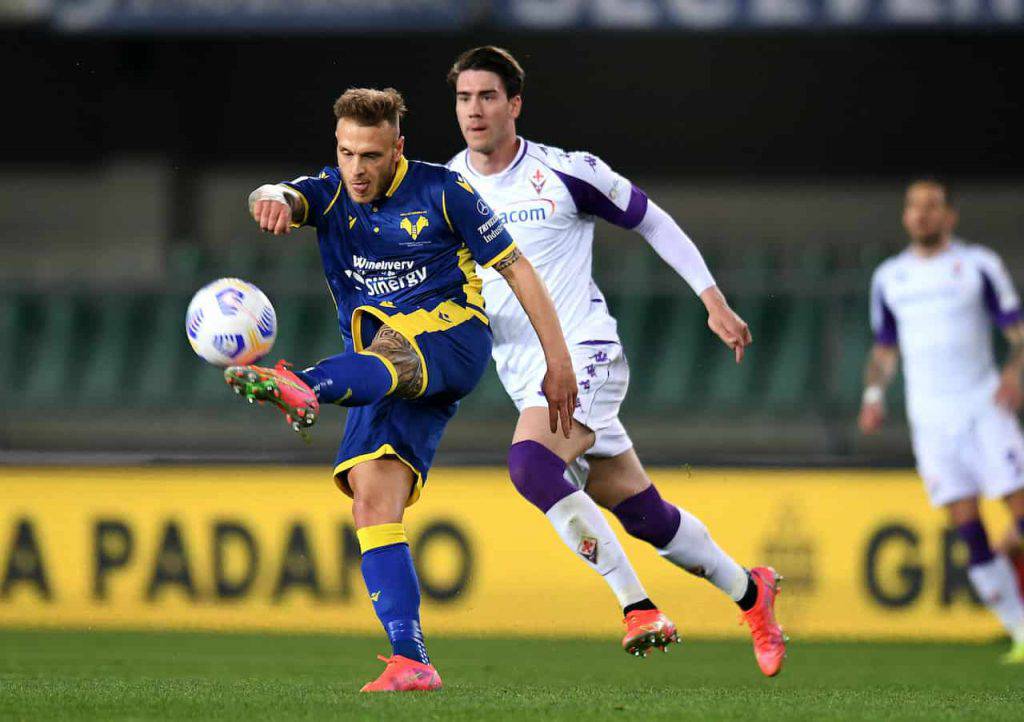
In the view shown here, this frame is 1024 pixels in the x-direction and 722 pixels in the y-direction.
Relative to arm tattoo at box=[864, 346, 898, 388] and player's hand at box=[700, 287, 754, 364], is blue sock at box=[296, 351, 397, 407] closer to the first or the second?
player's hand at box=[700, 287, 754, 364]

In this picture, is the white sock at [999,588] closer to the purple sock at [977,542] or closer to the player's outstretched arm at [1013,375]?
the purple sock at [977,542]

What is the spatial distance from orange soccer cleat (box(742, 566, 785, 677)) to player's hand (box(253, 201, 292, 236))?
2.46 meters

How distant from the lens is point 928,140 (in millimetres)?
13844

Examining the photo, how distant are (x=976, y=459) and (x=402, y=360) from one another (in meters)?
4.45

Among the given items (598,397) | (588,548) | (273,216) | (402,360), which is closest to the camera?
(273,216)

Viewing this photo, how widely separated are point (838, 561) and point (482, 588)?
204 cm

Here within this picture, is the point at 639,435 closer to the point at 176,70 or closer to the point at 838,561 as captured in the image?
the point at 838,561

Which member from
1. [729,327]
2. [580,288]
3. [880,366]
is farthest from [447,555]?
[729,327]

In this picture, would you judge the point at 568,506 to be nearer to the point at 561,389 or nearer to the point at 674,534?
the point at 674,534

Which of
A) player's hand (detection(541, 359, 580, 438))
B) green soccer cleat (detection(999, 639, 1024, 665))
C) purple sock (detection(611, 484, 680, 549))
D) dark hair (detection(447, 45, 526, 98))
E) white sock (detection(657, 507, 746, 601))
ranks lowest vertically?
green soccer cleat (detection(999, 639, 1024, 665))

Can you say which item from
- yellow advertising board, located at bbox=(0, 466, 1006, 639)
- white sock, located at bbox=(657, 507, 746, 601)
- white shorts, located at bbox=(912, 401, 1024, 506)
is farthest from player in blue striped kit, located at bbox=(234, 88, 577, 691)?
yellow advertising board, located at bbox=(0, 466, 1006, 639)

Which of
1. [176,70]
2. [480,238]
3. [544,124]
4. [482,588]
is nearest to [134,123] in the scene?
[176,70]

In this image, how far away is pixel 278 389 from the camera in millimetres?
4617

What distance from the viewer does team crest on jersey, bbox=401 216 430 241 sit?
5371 mm
